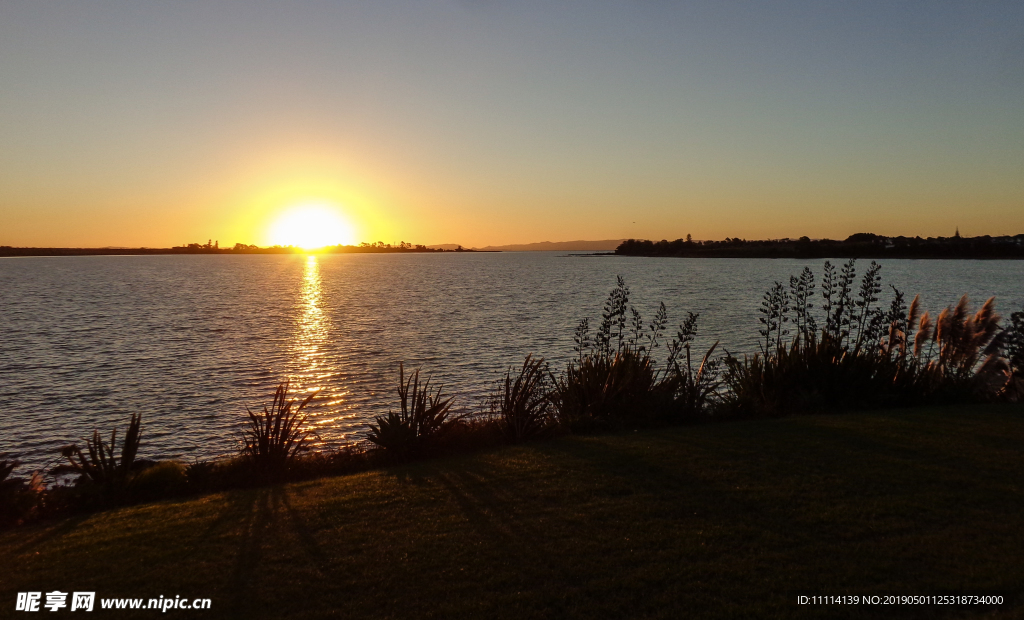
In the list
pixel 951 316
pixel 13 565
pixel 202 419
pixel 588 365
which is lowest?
pixel 202 419

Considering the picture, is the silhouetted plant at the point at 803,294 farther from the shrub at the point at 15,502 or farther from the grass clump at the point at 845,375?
the shrub at the point at 15,502

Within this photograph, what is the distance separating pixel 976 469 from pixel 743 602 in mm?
4319

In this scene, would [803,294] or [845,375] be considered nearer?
[845,375]

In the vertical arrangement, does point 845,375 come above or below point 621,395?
above

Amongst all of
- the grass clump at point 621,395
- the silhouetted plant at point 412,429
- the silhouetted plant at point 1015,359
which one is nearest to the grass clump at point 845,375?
the silhouetted plant at point 1015,359

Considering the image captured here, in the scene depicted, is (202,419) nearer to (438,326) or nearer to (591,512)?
(591,512)

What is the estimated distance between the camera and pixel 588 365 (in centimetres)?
1130

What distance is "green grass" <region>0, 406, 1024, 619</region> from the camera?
4715 mm

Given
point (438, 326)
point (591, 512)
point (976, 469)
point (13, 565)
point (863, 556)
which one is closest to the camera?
point (863, 556)

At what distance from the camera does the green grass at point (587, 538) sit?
4.71 meters

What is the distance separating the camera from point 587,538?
5652 mm

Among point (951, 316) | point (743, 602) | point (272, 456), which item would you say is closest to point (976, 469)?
point (743, 602)

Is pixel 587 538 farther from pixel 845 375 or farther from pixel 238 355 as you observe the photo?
pixel 238 355

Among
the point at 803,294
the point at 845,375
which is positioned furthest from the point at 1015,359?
the point at 803,294
